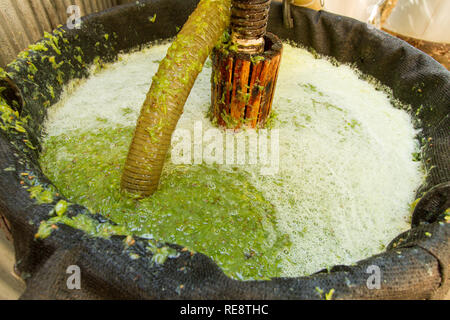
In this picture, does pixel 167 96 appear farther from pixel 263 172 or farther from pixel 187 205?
pixel 263 172

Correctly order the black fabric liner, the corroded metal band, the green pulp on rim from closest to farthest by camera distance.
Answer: the black fabric liner
the green pulp on rim
the corroded metal band

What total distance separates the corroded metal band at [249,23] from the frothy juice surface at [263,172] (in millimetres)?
639

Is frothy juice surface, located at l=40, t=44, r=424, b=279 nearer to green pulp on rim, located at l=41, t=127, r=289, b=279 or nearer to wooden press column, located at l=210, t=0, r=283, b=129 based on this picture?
green pulp on rim, located at l=41, t=127, r=289, b=279


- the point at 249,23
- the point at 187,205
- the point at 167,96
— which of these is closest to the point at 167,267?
the point at 187,205

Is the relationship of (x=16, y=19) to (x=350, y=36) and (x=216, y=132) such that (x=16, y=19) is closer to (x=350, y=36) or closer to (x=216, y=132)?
(x=216, y=132)

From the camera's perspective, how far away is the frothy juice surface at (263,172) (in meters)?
1.54

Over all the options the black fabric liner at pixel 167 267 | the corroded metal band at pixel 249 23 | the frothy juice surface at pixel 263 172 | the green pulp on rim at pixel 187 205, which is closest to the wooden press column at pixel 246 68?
the corroded metal band at pixel 249 23

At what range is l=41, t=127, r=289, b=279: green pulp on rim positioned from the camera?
4.82 feet

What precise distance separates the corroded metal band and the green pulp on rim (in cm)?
82

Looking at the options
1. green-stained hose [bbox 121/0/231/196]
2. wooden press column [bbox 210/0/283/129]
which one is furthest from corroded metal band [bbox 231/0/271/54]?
green-stained hose [bbox 121/0/231/196]

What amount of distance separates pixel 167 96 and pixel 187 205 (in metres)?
0.60

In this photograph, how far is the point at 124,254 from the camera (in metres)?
0.97
